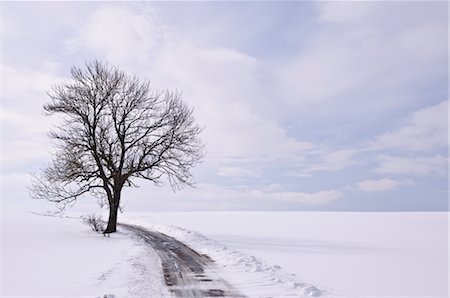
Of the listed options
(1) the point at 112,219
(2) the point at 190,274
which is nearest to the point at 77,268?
(2) the point at 190,274

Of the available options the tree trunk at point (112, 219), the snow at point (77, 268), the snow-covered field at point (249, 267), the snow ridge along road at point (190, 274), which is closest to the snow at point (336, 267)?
the snow-covered field at point (249, 267)

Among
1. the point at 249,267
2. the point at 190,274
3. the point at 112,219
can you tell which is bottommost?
the point at 190,274

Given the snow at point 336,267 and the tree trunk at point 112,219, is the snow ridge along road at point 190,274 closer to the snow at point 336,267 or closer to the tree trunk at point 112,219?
the snow at point 336,267

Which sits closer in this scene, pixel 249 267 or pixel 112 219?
pixel 249 267

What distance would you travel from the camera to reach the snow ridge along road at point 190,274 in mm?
10031

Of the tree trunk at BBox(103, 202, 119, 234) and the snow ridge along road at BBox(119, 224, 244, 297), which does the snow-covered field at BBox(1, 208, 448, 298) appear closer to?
the snow ridge along road at BBox(119, 224, 244, 297)

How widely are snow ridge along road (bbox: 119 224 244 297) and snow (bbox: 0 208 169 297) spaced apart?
15.2 inches

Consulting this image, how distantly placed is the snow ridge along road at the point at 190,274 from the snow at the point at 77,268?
0.39 m

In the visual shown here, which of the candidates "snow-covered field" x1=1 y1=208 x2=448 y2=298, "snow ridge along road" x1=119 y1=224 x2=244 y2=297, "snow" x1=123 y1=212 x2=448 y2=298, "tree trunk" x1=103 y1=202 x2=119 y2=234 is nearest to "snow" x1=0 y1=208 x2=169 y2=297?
"snow-covered field" x1=1 y1=208 x2=448 y2=298

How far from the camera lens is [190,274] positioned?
12500 millimetres

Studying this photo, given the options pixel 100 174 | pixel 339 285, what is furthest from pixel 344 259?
pixel 100 174

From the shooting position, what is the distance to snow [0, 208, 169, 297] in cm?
1002

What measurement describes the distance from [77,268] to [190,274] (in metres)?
4.10

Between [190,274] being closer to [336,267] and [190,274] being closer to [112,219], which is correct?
[336,267]
